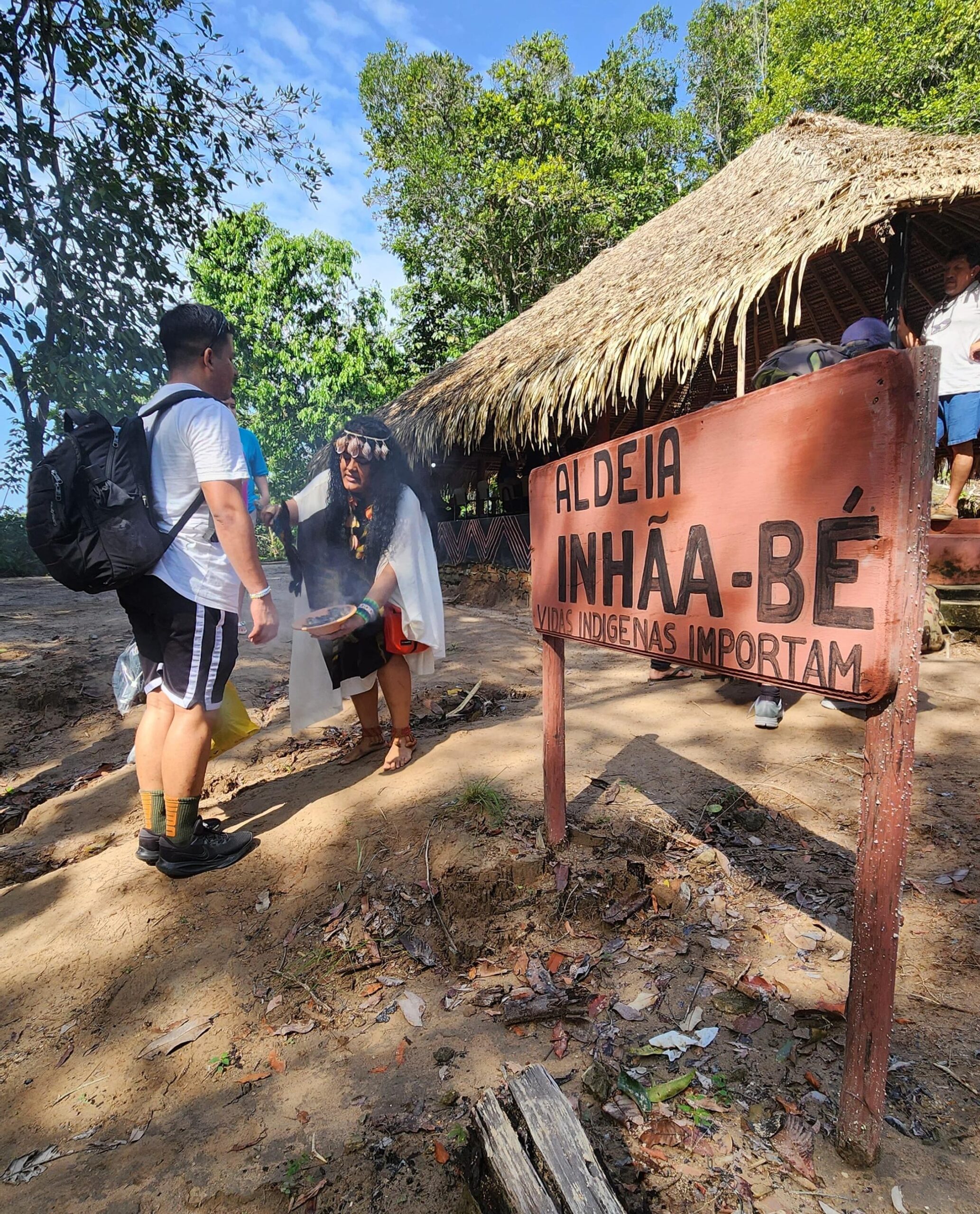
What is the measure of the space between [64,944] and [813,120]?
8.60 meters

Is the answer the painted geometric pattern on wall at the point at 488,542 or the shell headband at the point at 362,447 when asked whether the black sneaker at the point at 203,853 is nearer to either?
the shell headband at the point at 362,447

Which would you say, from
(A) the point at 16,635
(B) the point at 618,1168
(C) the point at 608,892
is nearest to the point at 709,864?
(C) the point at 608,892

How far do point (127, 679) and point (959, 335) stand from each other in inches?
214

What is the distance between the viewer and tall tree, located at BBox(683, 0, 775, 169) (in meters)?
21.6

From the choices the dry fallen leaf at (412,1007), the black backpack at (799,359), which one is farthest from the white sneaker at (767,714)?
the dry fallen leaf at (412,1007)

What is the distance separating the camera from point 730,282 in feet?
14.5

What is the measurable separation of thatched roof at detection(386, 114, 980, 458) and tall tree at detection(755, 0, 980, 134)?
37.7 ft

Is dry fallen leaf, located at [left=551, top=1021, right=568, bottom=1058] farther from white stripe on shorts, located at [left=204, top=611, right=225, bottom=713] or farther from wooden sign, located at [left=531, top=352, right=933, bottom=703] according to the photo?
white stripe on shorts, located at [left=204, top=611, right=225, bottom=713]

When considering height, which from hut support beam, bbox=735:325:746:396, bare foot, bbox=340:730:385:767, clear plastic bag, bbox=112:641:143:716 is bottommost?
bare foot, bbox=340:730:385:767

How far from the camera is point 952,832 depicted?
2.23 m

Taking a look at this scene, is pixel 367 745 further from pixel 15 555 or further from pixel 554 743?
pixel 15 555

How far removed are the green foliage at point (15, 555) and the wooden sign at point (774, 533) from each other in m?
11.2

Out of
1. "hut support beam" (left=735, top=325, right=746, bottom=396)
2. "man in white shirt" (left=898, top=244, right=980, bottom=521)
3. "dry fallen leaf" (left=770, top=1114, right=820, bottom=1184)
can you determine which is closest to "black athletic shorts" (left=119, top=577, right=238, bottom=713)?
"dry fallen leaf" (left=770, top=1114, right=820, bottom=1184)

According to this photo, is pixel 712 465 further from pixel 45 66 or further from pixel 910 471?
pixel 45 66
